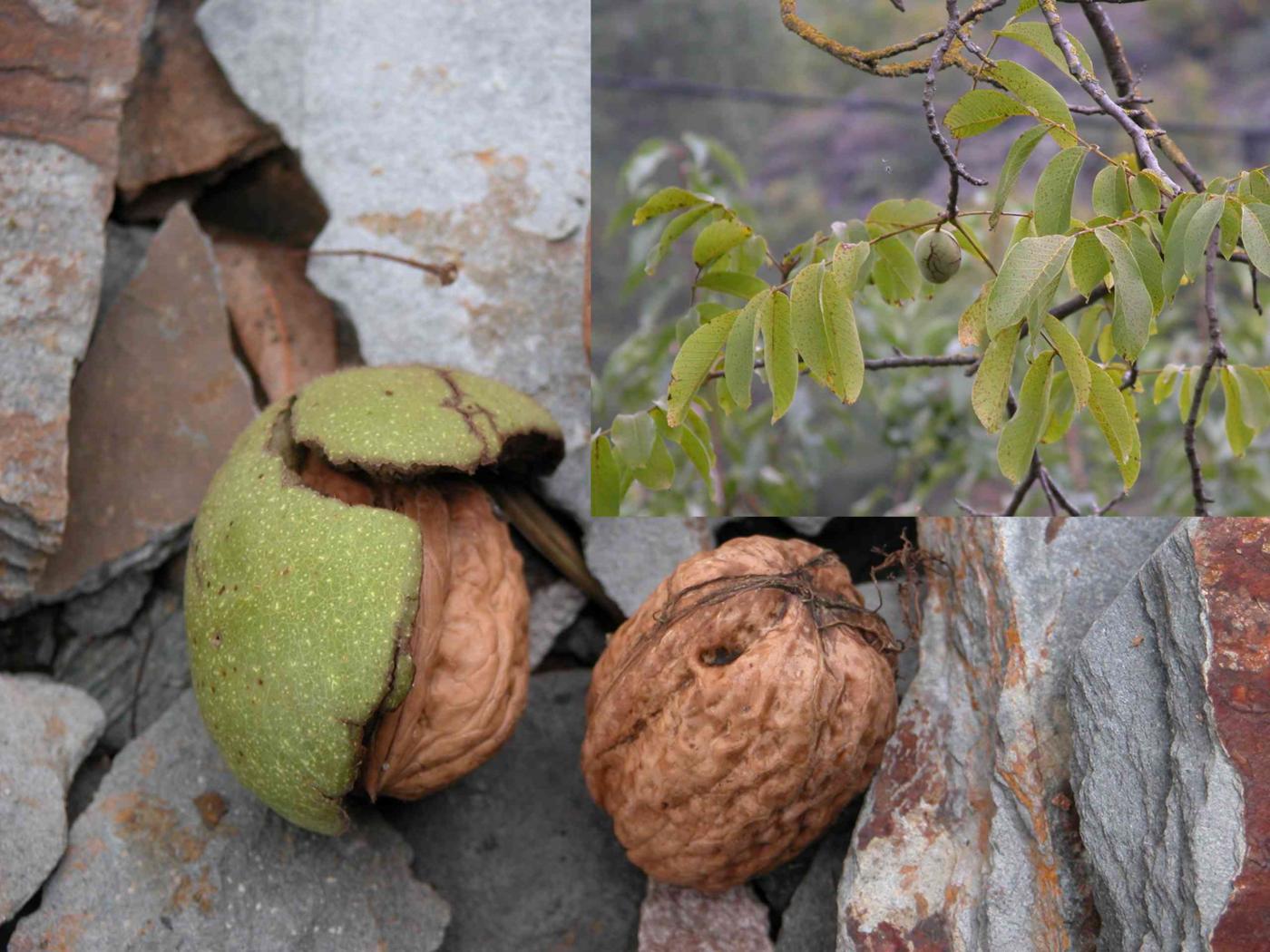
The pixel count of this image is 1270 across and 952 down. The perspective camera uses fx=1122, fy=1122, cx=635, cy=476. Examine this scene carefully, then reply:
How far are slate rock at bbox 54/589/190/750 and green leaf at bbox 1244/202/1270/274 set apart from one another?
4.59 feet

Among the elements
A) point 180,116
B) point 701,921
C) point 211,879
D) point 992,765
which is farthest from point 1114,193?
point 180,116

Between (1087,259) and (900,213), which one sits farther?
(900,213)

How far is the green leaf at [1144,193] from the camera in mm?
1064

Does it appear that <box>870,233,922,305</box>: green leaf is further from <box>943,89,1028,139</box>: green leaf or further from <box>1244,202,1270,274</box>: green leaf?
<box>1244,202,1270,274</box>: green leaf

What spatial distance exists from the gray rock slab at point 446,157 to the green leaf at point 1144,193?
0.90 metres

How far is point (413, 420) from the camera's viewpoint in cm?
131

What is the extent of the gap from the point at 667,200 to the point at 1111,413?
1.81ft

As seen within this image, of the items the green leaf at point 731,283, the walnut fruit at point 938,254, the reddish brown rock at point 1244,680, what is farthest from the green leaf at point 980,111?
the reddish brown rock at point 1244,680

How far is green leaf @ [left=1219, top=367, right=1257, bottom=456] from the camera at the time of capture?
1.32 metres

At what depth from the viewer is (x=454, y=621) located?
A: 131cm

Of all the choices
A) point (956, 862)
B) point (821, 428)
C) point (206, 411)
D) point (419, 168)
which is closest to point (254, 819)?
point (206, 411)

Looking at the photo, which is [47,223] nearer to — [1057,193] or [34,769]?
[34,769]

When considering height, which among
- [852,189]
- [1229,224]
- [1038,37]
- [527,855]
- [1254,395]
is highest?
[1038,37]

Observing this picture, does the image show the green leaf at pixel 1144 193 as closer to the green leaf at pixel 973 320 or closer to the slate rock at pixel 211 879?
the green leaf at pixel 973 320
